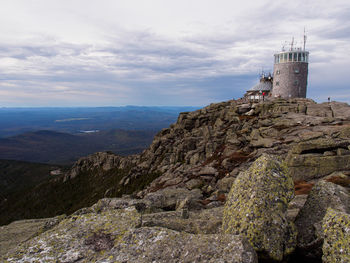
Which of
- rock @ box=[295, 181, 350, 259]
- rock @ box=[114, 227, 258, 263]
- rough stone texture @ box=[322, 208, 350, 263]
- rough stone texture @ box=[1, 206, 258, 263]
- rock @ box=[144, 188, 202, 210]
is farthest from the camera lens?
rock @ box=[144, 188, 202, 210]

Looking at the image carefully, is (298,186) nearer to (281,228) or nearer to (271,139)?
(281,228)

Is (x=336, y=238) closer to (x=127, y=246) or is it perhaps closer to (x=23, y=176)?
(x=127, y=246)

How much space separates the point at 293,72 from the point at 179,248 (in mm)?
76796

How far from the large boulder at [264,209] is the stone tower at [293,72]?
2716 inches

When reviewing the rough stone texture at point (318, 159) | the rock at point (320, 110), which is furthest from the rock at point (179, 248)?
the rock at point (320, 110)

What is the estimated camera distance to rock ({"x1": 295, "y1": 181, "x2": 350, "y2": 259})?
723cm

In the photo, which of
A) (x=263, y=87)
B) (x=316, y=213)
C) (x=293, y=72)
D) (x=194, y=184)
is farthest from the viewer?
(x=263, y=87)

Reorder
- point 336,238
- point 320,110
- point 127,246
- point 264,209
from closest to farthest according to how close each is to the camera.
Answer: point 336,238, point 127,246, point 264,209, point 320,110

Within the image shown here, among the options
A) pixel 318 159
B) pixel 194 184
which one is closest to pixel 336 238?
pixel 318 159

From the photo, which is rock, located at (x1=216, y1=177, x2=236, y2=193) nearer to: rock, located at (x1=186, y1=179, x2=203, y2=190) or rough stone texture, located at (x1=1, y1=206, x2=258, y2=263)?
rock, located at (x1=186, y1=179, x2=203, y2=190)

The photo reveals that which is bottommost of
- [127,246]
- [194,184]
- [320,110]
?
[194,184]

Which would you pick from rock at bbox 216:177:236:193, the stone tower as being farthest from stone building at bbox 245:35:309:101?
rock at bbox 216:177:236:193

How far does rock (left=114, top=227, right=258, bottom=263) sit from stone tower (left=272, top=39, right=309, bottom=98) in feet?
237

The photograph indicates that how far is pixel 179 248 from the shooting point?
21.1ft
